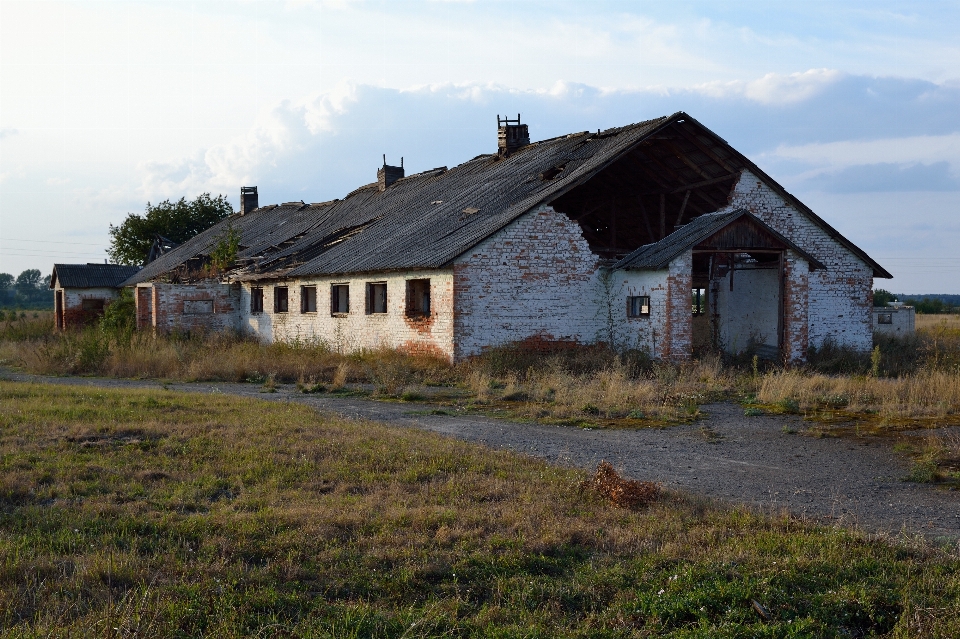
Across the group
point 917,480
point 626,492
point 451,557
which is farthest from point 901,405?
point 451,557

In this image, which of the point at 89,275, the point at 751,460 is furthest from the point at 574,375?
the point at 89,275

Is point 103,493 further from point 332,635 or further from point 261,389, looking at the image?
point 261,389

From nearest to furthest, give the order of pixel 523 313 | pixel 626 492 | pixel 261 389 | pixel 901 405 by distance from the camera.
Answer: pixel 626 492 → pixel 901 405 → pixel 261 389 → pixel 523 313

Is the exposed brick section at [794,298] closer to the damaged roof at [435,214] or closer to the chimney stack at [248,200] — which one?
the damaged roof at [435,214]

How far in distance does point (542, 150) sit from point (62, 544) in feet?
69.8

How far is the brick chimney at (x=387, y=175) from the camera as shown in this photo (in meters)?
34.3

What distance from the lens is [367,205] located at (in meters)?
32.1

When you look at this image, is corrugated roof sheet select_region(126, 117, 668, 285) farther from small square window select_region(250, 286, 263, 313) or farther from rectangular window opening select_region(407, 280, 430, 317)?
rectangular window opening select_region(407, 280, 430, 317)

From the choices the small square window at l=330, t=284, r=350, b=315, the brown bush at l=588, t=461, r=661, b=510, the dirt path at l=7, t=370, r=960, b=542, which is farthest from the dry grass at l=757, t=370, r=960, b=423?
the small square window at l=330, t=284, r=350, b=315

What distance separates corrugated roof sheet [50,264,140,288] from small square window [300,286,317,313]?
16468 millimetres

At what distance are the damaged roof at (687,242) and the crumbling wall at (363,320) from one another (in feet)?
13.9

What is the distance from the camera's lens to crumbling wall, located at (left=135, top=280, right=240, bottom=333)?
26609 mm

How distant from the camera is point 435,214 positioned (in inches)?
934

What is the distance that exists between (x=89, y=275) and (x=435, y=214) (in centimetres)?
2102
